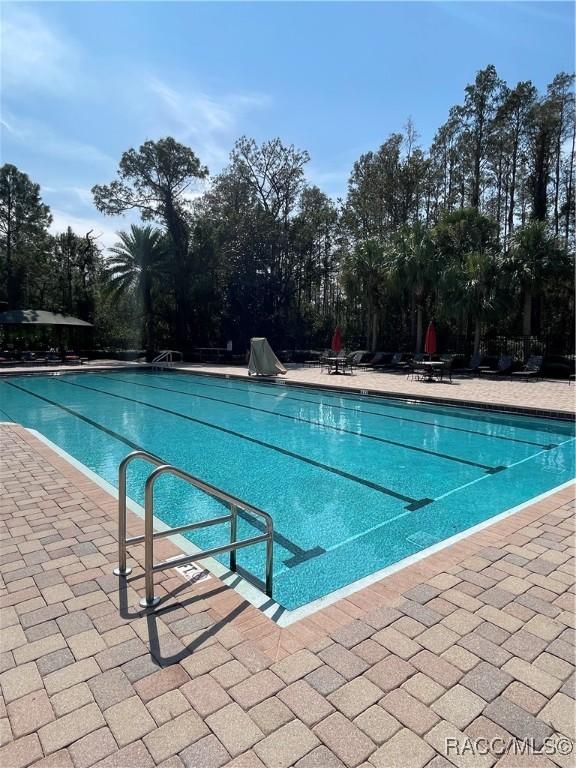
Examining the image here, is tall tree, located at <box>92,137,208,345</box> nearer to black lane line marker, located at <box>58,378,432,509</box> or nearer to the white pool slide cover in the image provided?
the white pool slide cover

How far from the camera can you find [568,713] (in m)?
1.83

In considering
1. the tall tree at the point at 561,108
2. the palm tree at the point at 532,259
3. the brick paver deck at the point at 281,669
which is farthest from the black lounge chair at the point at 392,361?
the brick paver deck at the point at 281,669

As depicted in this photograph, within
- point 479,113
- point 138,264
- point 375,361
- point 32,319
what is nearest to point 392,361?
point 375,361

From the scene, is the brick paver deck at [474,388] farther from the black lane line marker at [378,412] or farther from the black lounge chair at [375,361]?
the black lounge chair at [375,361]

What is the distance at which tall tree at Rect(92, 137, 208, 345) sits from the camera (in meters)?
24.5

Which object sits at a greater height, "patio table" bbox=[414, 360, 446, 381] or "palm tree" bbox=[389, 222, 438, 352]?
"palm tree" bbox=[389, 222, 438, 352]

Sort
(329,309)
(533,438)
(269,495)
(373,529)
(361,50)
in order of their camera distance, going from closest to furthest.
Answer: (373,529) → (269,495) → (533,438) → (361,50) → (329,309)

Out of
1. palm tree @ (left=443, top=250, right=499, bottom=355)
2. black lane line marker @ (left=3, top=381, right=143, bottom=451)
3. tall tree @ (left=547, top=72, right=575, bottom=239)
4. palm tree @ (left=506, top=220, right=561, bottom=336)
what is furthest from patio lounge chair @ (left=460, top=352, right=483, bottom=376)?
black lane line marker @ (left=3, top=381, right=143, bottom=451)

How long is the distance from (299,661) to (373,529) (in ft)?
8.52

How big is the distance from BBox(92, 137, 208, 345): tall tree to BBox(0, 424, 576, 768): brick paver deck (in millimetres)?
23804

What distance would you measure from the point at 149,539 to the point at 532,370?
1526 centimetres

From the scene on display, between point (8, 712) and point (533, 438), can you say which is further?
point (533, 438)

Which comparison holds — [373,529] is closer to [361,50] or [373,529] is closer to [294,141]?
[361,50]

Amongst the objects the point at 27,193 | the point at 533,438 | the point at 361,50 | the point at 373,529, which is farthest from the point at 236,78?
the point at 27,193
